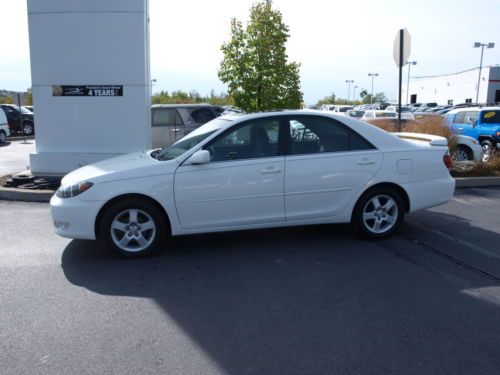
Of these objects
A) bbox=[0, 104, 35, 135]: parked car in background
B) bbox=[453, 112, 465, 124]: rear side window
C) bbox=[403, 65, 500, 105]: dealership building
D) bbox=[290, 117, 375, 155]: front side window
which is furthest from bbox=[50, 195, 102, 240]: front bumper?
bbox=[403, 65, 500, 105]: dealership building

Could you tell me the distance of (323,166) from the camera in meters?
5.72

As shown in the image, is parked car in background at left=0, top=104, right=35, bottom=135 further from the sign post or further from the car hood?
the car hood

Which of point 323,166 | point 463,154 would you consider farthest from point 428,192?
point 463,154

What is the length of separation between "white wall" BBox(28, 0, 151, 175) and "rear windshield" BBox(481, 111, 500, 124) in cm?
1033

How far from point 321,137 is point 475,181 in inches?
212

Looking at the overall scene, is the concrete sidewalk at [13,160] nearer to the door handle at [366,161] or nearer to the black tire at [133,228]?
the black tire at [133,228]

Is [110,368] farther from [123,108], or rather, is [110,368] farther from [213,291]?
[123,108]

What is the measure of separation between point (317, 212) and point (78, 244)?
298cm

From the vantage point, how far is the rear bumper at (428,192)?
602 centimetres

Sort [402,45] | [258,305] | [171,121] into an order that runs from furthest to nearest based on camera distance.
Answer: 1. [171,121]
2. [402,45]
3. [258,305]

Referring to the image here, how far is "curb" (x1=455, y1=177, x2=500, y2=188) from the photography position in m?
9.65

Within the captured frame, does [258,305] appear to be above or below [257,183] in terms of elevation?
below

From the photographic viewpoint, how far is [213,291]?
14.9 ft

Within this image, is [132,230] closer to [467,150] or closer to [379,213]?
[379,213]
